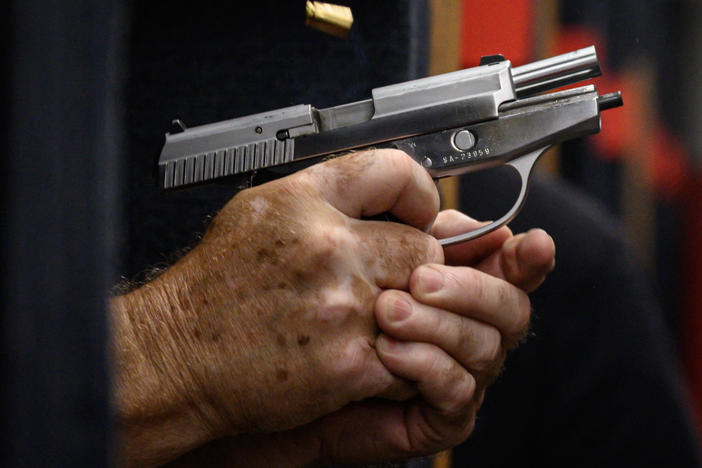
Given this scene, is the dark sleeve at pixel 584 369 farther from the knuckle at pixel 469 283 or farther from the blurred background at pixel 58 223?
the blurred background at pixel 58 223

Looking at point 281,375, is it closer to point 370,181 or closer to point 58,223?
point 370,181

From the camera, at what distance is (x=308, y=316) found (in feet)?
1.64

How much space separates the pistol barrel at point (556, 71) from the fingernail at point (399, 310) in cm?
20

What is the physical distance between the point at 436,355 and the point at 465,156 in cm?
17

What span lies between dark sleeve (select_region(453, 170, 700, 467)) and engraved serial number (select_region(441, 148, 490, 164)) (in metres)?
0.06

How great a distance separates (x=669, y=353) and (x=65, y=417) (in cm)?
62

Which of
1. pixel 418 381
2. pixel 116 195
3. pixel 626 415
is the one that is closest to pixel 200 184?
pixel 418 381

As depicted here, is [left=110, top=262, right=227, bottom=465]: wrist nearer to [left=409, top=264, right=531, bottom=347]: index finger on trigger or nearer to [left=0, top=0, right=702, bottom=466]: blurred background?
[left=409, top=264, right=531, bottom=347]: index finger on trigger

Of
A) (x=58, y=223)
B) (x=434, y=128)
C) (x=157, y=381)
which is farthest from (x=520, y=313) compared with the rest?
(x=58, y=223)

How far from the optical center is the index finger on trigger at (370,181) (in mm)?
523

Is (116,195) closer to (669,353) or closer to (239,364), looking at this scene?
(239,364)

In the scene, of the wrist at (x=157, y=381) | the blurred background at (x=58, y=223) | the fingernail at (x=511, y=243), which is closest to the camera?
the blurred background at (x=58, y=223)

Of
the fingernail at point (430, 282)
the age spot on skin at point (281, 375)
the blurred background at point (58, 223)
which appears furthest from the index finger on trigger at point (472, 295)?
the blurred background at point (58, 223)

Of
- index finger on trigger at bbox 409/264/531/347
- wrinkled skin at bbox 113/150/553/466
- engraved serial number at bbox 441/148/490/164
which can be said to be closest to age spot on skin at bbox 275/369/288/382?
wrinkled skin at bbox 113/150/553/466
